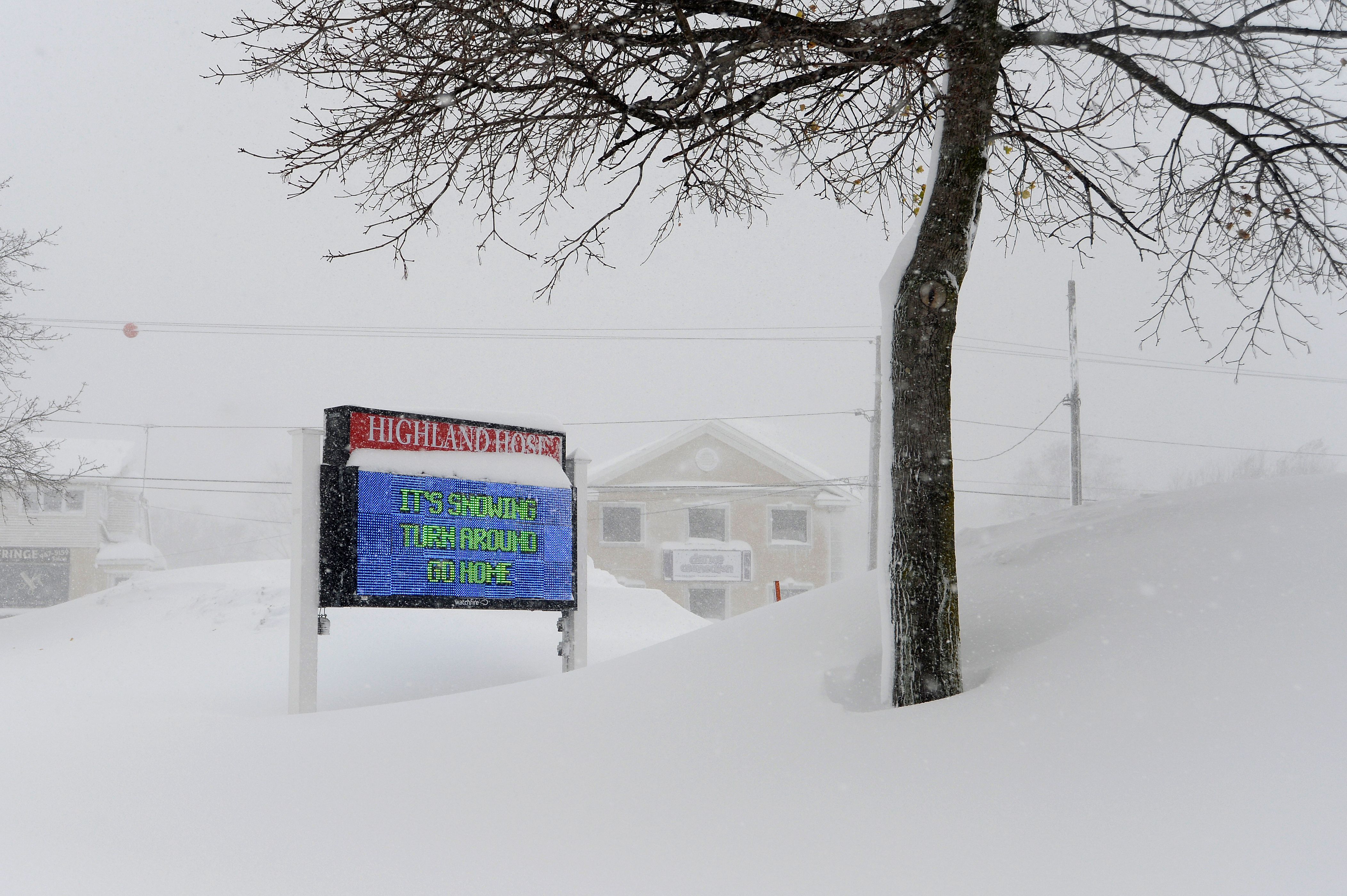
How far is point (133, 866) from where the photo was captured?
4520 millimetres

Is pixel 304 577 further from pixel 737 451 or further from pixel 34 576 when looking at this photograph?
pixel 34 576

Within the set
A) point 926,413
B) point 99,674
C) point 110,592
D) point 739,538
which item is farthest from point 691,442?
point 926,413

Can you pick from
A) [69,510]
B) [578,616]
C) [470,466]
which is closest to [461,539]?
[470,466]

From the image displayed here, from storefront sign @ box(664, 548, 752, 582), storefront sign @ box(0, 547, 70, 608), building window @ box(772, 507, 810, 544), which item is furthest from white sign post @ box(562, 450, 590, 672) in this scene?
storefront sign @ box(0, 547, 70, 608)

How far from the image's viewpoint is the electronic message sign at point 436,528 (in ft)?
31.8

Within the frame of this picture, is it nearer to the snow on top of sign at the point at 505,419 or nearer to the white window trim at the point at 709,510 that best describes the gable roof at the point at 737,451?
the white window trim at the point at 709,510

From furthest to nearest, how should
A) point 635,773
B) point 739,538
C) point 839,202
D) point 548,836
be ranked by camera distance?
point 739,538 → point 839,202 → point 635,773 → point 548,836

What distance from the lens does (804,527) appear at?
33.2 meters

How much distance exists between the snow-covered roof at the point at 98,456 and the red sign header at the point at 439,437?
102 feet

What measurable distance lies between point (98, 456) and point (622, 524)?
2307 centimetres

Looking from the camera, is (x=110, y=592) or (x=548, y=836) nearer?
(x=548, y=836)

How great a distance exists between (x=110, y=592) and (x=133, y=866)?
1581 cm

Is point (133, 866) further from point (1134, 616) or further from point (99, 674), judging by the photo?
point (99, 674)

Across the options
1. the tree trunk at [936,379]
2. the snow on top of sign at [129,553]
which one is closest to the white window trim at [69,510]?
the snow on top of sign at [129,553]
